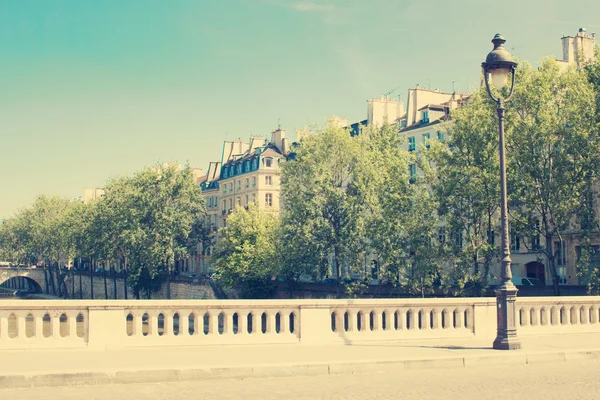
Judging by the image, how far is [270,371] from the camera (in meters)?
13.7

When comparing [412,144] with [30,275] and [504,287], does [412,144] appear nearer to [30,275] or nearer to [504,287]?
[504,287]

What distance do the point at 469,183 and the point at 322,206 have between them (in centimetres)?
1462

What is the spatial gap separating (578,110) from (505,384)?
29933 millimetres

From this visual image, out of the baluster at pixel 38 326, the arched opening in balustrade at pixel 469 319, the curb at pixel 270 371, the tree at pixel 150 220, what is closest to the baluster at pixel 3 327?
the baluster at pixel 38 326

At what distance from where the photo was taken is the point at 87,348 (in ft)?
52.1

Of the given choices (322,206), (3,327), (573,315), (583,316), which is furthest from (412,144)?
(3,327)

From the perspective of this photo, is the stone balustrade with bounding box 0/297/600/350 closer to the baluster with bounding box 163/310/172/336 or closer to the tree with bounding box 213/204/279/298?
the baluster with bounding box 163/310/172/336

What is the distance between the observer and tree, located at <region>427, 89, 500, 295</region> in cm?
4169

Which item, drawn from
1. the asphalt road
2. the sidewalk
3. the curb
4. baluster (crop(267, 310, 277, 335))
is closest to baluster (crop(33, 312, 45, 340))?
the sidewalk

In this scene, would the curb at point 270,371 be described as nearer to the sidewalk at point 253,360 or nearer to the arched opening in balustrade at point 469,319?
the sidewalk at point 253,360

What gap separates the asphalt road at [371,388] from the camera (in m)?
11.9

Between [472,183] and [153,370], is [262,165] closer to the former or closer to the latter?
[472,183]

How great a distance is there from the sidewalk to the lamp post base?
26cm

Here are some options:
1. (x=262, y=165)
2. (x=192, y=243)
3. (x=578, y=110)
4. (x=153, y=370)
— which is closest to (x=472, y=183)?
(x=578, y=110)
